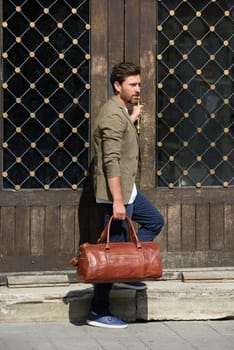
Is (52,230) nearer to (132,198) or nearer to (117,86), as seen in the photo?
(132,198)

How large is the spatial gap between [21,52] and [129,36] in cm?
86

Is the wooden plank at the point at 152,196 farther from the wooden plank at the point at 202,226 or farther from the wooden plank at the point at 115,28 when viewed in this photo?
the wooden plank at the point at 115,28

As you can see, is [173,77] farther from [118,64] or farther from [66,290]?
[66,290]

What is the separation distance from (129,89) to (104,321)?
1.68 meters

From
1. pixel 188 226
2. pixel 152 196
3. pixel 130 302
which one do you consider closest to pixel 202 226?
pixel 188 226

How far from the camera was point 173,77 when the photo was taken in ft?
31.5

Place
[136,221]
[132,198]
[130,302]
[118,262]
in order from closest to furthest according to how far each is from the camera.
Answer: [118,262] → [132,198] → [136,221] → [130,302]

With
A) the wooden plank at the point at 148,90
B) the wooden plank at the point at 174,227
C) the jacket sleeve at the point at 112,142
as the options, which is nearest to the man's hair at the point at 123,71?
the jacket sleeve at the point at 112,142

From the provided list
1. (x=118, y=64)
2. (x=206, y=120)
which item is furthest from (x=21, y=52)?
(x=206, y=120)

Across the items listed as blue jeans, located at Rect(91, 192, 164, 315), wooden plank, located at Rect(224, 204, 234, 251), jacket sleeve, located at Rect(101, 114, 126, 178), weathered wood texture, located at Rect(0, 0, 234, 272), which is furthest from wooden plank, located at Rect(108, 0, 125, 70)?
wooden plank, located at Rect(224, 204, 234, 251)

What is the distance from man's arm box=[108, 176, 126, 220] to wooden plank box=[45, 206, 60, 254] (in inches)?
39.6

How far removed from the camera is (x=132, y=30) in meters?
9.47

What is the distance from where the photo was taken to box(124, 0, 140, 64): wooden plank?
946 centimetres

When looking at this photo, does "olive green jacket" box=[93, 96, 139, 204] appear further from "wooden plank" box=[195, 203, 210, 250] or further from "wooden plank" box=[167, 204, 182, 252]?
"wooden plank" box=[195, 203, 210, 250]
